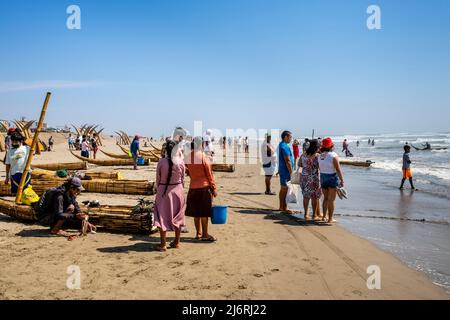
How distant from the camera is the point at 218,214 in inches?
266

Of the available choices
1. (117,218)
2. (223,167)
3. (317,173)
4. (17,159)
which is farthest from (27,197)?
(223,167)

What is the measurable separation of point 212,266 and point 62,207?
3147 mm

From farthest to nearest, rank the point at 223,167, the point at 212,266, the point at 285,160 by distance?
1. the point at 223,167
2. the point at 285,160
3. the point at 212,266

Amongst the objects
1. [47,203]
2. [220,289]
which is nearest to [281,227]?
[220,289]

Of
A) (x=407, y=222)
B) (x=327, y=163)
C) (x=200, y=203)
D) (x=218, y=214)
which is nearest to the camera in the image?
(x=200, y=203)

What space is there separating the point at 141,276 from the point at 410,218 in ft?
23.6

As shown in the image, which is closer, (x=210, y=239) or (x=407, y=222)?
(x=210, y=239)

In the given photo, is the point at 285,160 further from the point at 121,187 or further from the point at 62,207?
the point at 121,187

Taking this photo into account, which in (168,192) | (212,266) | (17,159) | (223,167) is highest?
(17,159)

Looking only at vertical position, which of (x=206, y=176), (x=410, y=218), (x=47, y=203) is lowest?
(x=410, y=218)

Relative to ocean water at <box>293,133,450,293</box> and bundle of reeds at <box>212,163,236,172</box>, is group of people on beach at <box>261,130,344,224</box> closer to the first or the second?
ocean water at <box>293,133,450,293</box>
